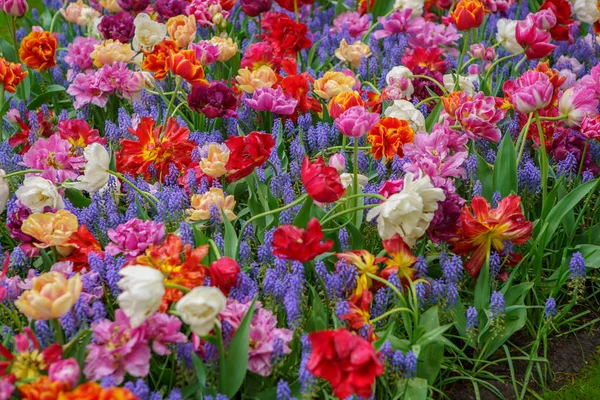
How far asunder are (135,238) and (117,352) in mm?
457

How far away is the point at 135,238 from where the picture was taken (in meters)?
2.27

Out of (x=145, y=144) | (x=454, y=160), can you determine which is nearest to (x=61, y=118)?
(x=145, y=144)

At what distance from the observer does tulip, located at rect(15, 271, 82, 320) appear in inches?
71.4

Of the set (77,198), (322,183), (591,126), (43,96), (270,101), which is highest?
(322,183)

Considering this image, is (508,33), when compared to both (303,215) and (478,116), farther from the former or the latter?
(303,215)

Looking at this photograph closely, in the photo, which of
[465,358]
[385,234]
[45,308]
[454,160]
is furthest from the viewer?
[454,160]

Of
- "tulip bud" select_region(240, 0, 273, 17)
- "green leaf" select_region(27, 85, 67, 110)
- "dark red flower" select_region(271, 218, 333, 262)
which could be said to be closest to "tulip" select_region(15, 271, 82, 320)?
"dark red flower" select_region(271, 218, 333, 262)

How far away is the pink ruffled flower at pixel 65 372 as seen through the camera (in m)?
1.78

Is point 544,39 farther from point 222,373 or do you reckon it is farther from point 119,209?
point 222,373

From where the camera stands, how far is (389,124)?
282 centimetres

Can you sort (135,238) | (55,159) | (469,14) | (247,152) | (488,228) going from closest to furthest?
(135,238) → (488,228) → (247,152) → (55,159) → (469,14)

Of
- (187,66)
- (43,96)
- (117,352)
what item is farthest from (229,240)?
(43,96)

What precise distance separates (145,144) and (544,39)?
5.19 feet

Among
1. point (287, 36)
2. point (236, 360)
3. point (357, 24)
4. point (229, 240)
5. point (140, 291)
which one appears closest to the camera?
point (140, 291)
